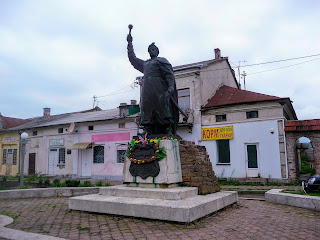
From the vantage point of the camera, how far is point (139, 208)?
5074mm

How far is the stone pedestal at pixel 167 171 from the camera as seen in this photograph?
5969 mm

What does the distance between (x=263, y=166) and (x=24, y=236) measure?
14.5m

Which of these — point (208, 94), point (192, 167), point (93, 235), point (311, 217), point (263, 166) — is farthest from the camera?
point (208, 94)

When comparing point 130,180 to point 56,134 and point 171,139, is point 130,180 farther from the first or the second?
point 56,134

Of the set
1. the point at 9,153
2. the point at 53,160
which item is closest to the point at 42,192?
the point at 53,160

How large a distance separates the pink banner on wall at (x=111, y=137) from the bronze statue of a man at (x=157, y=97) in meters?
14.1

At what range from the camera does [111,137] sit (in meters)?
21.6

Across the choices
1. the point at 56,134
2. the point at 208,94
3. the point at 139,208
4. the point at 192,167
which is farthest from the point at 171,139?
the point at 56,134

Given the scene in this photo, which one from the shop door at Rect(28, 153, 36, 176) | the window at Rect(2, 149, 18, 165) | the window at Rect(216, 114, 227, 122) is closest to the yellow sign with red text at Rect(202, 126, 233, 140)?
the window at Rect(216, 114, 227, 122)

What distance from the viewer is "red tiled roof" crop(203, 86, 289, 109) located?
16.7m

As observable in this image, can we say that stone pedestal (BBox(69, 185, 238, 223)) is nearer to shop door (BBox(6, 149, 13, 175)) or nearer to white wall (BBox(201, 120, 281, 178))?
white wall (BBox(201, 120, 281, 178))

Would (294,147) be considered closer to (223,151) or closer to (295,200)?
(223,151)

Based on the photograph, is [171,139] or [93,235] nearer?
[93,235]

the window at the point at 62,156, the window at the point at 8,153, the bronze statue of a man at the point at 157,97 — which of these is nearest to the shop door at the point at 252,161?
the bronze statue of a man at the point at 157,97
